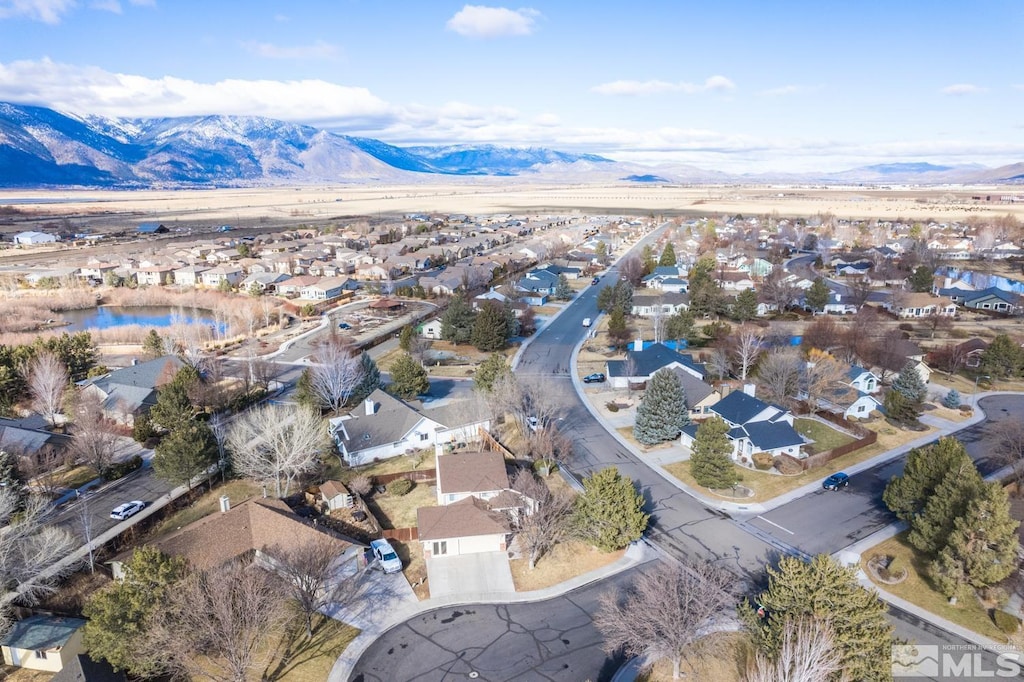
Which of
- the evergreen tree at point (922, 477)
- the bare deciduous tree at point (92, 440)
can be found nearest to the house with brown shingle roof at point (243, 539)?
the bare deciduous tree at point (92, 440)

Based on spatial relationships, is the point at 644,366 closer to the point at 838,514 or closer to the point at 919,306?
the point at 838,514

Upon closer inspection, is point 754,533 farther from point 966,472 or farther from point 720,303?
point 720,303

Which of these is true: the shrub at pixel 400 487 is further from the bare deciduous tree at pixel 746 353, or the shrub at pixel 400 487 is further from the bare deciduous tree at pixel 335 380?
the bare deciduous tree at pixel 746 353

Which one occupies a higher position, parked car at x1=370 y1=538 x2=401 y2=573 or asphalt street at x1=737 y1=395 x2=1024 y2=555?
asphalt street at x1=737 y1=395 x2=1024 y2=555

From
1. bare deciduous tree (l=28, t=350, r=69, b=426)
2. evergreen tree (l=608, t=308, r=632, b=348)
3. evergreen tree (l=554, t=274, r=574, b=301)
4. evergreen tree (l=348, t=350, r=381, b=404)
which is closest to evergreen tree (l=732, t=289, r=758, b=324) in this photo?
evergreen tree (l=608, t=308, r=632, b=348)

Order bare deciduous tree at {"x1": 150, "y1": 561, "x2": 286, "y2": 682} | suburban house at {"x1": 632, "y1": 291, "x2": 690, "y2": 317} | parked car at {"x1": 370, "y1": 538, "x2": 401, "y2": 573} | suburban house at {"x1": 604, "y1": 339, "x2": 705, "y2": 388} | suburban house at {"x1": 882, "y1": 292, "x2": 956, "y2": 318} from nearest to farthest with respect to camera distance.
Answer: bare deciduous tree at {"x1": 150, "y1": 561, "x2": 286, "y2": 682}
parked car at {"x1": 370, "y1": 538, "x2": 401, "y2": 573}
suburban house at {"x1": 604, "y1": 339, "x2": 705, "y2": 388}
suburban house at {"x1": 882, "y1": 292, "x2": 956, "y2": 318}
suburban house at {"x1": 632, "y1": 291, "x2": 690, "y2": 317}

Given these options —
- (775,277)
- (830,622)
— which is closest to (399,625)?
(830,622)

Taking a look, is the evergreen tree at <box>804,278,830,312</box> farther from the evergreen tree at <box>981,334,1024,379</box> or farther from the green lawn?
the green lawn
